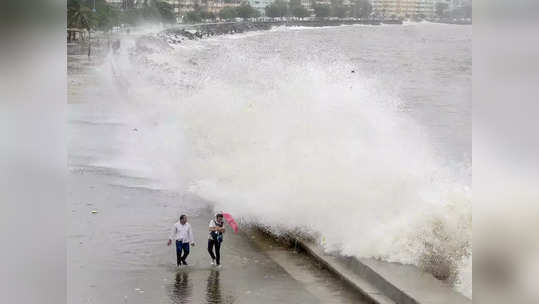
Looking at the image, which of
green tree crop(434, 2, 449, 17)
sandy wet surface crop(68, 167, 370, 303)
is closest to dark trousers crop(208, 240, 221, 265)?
sandy wet surface crop(68, 167, 370, 303)

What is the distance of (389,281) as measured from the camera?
30.3 ft

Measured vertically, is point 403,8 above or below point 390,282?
above

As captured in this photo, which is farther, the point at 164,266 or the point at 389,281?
the point at 164,266

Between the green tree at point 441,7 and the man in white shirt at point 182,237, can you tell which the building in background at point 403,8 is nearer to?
the green tree at point 441,7

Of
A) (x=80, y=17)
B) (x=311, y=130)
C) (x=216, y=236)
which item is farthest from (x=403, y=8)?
(x=216, y=236)

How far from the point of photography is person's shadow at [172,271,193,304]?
30.3 ft

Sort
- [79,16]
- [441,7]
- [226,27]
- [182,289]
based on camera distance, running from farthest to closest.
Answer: [226,27]
[79,16]
[441,7]
[182,289]

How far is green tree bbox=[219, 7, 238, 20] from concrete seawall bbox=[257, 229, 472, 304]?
8.20 metres

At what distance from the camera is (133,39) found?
20266mm

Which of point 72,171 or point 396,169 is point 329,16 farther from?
point 72,171

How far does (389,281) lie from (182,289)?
238 cm

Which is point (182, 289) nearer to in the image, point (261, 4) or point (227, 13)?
point (261, 4)

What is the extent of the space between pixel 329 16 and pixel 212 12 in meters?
2.84

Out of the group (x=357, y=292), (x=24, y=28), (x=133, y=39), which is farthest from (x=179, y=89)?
(x=24, y=28)
